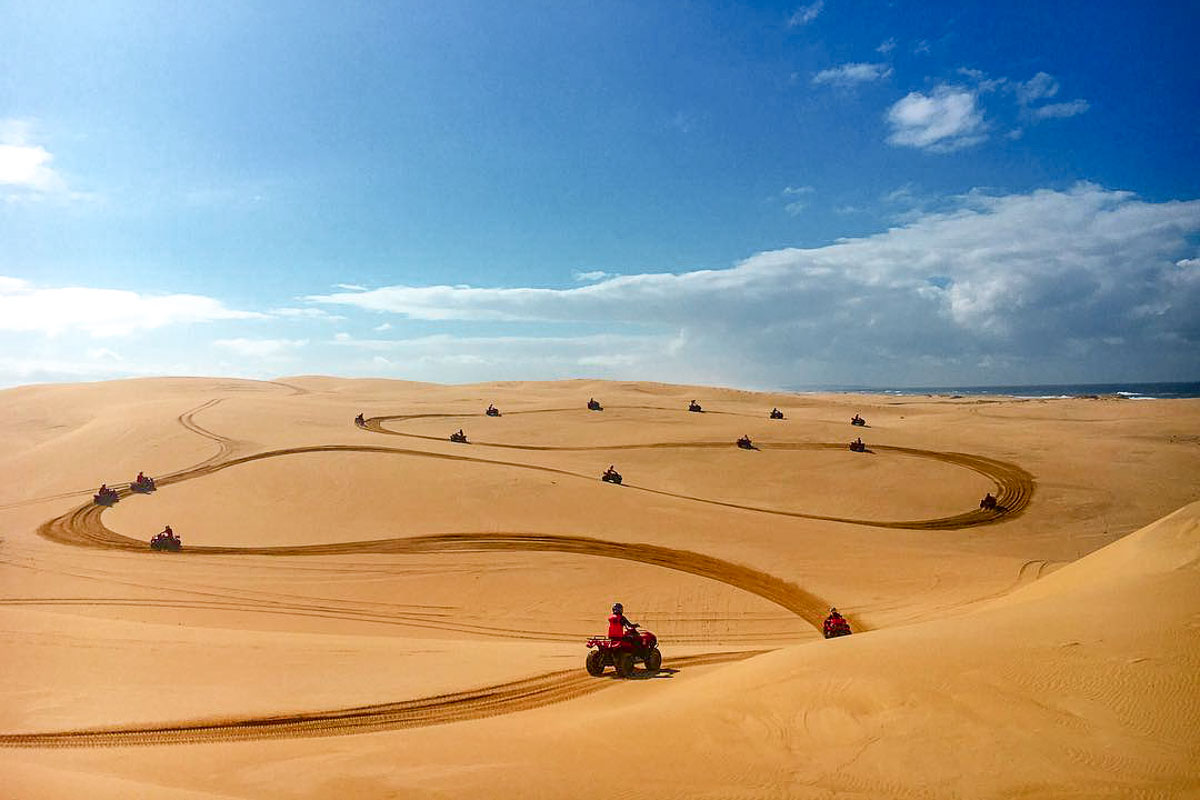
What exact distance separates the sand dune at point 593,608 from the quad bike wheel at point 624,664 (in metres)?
0.43

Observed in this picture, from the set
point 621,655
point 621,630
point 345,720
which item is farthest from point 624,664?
point 345,720

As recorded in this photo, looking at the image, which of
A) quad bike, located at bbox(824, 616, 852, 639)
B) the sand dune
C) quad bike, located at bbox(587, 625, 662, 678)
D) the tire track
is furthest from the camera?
quad bike, located at bbox(824, 616, 852, 639)

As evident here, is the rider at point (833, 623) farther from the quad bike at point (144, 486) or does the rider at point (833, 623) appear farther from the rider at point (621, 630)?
the quad bike at point (144, 486)

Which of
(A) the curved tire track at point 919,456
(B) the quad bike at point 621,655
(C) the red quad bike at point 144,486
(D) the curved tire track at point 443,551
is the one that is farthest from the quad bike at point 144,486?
(B) the quad bike at point 621,655

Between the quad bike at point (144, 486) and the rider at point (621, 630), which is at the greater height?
the quad bike at point (144, 486)

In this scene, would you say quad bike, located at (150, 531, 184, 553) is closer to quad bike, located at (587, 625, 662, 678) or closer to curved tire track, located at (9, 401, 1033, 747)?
curved tire track, located at (9, 401, 1033, 747)

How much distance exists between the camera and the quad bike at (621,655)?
10523mm

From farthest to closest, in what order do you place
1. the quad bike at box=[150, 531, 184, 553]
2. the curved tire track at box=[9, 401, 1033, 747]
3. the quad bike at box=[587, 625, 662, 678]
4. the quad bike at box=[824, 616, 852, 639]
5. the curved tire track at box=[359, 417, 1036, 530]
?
the curved tire track at box=[359, 417, 1036, 530] → the quad bike at box=[150, 531, 184, 553] → the quad bike at box=[824, 616, 852, 639] → the quad bike at box=[587, 625, 662, 678] → the curved tire track at box=[9, 401, 1033, 747]

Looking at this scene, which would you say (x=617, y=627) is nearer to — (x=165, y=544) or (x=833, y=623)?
(x=833, y=623)

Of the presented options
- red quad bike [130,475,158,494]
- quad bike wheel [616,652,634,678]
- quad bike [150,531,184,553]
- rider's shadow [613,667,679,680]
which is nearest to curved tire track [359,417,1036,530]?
red quad bike [130,475,158,494]

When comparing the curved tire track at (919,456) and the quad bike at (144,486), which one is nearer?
the curved tire track at (919,456)

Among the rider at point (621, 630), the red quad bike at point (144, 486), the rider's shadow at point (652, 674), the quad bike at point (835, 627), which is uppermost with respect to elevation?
the red quad bike at point (144, 486)

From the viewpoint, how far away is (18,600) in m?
15.3

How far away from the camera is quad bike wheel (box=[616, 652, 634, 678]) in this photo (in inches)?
413
